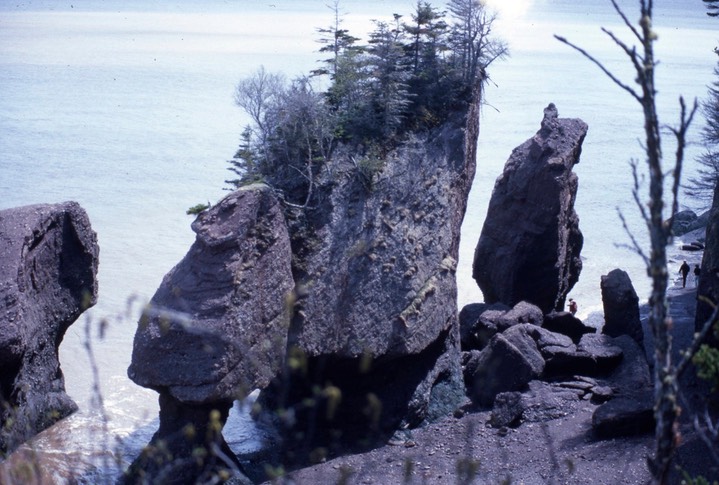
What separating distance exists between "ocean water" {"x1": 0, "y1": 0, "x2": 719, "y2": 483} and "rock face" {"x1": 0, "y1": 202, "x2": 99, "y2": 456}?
26.6 inches

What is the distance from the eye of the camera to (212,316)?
36.9ft

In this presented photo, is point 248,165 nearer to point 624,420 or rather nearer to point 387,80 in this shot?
point 387,80

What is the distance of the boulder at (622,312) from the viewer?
16594mm

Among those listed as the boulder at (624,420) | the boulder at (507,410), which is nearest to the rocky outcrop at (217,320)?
the boulder at (507,410)

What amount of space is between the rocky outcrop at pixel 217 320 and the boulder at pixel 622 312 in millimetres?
7276

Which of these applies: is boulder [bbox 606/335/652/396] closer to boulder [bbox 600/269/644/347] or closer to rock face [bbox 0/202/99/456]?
boulder [bbox 600/269/644/347]

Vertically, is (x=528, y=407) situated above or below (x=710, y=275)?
below

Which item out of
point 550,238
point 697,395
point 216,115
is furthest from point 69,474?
point 216,115

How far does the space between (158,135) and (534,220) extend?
19807 mm

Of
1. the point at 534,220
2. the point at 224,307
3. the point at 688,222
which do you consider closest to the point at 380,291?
the point at 224,307

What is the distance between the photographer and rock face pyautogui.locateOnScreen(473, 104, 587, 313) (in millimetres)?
17922

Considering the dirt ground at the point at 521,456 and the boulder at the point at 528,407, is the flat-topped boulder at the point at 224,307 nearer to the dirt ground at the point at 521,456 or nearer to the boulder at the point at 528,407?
the dirt ground at the point at 521,456

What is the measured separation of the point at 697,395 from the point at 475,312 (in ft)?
17.0

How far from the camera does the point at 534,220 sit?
59.6 ft
